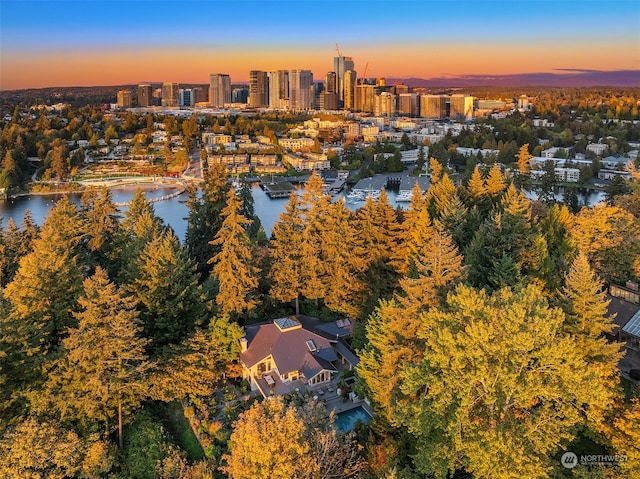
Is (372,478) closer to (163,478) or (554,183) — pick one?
(163,478)

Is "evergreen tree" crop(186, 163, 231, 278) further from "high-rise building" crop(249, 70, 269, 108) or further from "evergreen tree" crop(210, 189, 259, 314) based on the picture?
"high-rise building" crop(249, 70, 269, 108)

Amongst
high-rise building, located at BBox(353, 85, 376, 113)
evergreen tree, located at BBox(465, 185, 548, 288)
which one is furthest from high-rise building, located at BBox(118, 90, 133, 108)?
evergreen tree, located at BBox(465, 185, 548, 288)

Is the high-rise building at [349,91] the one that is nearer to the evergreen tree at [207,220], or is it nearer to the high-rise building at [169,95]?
the high-rise building at [169,95]

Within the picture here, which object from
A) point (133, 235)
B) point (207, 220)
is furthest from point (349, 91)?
point (133, 235)

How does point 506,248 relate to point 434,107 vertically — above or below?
below

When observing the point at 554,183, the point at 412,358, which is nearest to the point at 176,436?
the point at 412,358

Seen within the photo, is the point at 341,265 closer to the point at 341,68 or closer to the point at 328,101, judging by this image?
the point at 328,101

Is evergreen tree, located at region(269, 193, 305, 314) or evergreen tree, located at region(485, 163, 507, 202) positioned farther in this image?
evergreen tree, located at region(485, 163, 507, 202)
